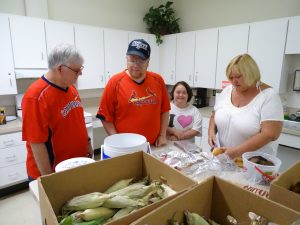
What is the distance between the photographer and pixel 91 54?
348 centimetres

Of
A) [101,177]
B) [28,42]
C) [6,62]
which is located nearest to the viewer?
[101,177]

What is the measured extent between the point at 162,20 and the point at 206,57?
132 cm

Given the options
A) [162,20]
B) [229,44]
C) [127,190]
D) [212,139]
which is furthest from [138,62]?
[162,20]

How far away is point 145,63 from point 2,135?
6.96 feet

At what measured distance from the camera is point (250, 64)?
4.67ft

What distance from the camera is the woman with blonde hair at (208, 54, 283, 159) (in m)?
1.36

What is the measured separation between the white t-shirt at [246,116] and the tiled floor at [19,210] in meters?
2.03

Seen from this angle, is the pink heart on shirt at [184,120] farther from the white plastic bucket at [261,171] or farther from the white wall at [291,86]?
the white wall at [291,86]

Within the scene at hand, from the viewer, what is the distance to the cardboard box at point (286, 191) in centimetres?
71

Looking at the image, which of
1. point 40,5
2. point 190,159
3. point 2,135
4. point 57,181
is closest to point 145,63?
point 190,159

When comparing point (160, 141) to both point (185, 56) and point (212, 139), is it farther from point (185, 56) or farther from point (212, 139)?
point (185, 56)

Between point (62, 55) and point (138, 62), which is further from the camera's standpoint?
point (138, 62)

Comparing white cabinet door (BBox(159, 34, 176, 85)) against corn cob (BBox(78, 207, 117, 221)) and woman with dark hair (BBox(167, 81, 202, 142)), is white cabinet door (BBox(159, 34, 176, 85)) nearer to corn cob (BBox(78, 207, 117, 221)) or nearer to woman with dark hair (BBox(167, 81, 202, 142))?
woman with dark hair (BBox(167, 81, 202, 142))

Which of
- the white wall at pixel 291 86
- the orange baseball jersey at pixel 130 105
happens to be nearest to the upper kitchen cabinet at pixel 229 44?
the white wall at pixel 291 86
